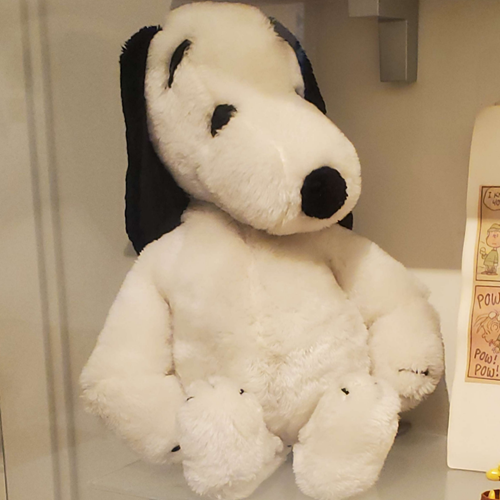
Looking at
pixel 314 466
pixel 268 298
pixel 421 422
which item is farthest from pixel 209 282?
pixel 421 422

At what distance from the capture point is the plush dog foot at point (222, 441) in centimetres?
57

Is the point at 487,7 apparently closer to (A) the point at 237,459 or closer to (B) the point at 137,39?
(B) the point at 137,39

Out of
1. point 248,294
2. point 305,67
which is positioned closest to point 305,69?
point 305,67

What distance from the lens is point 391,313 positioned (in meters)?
0.66

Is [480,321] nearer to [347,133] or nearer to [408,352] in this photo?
[408,352]

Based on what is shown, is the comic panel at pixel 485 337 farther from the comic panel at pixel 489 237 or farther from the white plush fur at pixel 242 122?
the white plush fur at pixel 242 122

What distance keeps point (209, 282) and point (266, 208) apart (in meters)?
0.09

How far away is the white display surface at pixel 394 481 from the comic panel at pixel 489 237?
0.60ft

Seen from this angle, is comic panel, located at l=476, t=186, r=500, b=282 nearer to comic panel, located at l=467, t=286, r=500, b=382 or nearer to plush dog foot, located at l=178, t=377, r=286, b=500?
comic panel, located at l=467, t=286, r=500, b=382

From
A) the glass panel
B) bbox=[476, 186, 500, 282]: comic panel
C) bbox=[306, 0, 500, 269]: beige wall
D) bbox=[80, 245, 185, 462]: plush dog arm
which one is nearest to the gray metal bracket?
bbox=[306, 0, 500, 269]: beige wall

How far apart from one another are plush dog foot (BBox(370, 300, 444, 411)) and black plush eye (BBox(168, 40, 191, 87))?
302 mm

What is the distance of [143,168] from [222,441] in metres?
0.27

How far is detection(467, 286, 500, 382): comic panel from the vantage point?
2.08 ft

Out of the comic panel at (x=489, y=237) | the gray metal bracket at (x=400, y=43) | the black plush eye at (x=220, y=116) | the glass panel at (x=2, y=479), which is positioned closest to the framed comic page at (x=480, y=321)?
the comic panel at (x=489, y=237)
